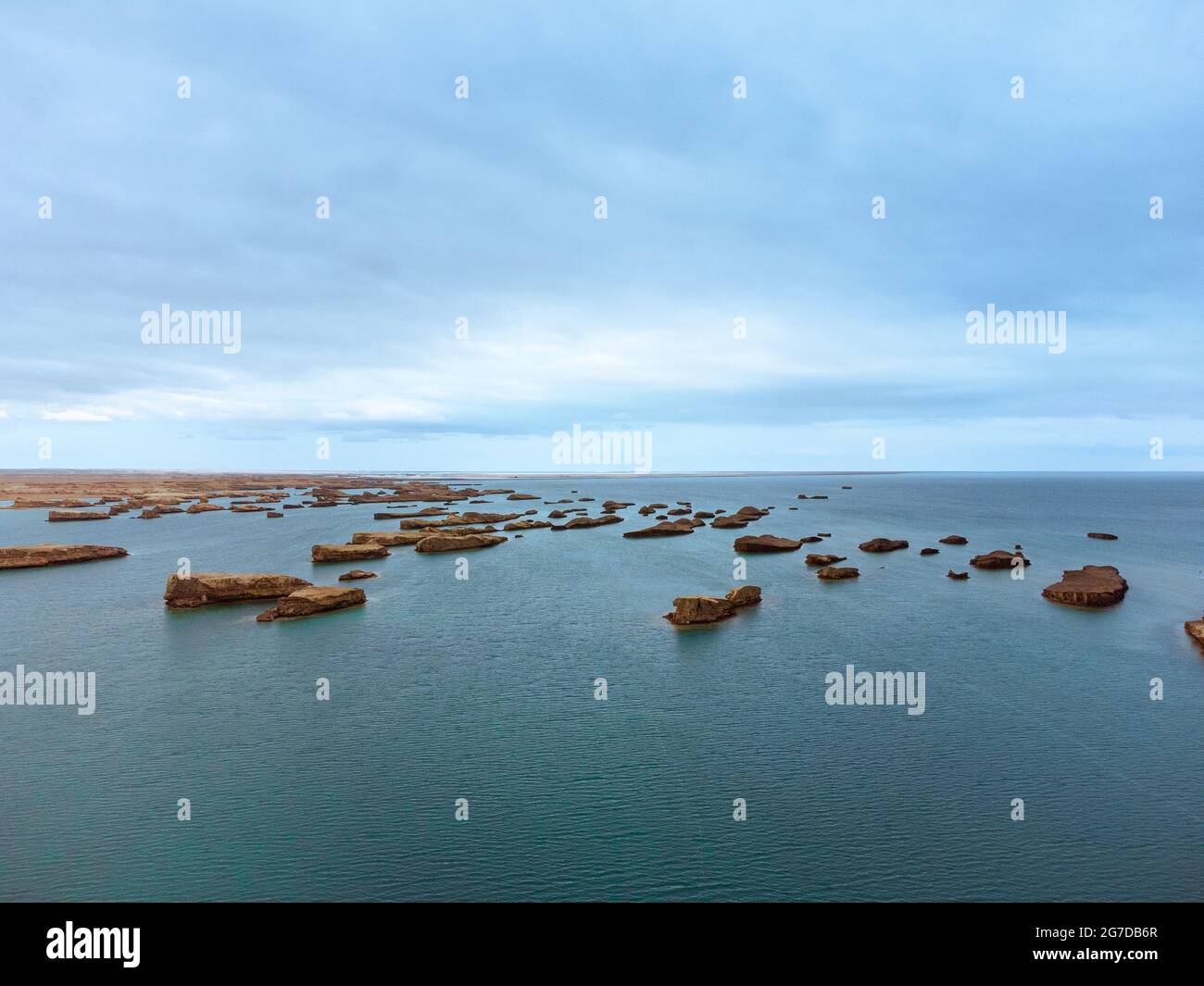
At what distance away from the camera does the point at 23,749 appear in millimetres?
21812

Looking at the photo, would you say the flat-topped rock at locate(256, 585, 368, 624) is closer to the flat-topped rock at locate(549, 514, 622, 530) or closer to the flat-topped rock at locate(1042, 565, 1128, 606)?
the flat-topped rock at locate(1042, 565, 1128, 606)

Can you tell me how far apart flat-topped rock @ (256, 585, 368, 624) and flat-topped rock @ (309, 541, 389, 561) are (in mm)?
18327

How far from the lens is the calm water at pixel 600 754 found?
48.3 feet

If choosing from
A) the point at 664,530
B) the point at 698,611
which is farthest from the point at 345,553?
the point at 664,530

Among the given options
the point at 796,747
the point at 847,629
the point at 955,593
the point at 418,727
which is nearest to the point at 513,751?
the point at 418,727

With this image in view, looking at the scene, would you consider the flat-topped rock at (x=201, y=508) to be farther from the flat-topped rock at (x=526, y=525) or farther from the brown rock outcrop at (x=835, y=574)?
the brown rock outcrop at (x=835, y=574)

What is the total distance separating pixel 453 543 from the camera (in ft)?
229

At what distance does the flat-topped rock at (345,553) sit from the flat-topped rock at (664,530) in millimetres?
32575

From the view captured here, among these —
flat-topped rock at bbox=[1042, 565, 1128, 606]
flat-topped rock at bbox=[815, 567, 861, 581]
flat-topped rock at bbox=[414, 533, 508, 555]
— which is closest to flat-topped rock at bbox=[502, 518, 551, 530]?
flat-topped rock at bbox=[414, 533, 508, 555]

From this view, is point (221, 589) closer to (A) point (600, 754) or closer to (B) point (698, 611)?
(B) point (698, 611)

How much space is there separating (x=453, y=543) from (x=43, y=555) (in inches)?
1510

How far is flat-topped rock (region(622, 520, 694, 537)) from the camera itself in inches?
3221

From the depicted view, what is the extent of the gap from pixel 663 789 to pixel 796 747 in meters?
5.85
